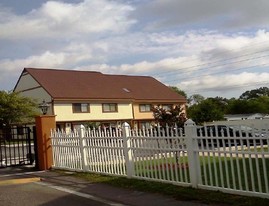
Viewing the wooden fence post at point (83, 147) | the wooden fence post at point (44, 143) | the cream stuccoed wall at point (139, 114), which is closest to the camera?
the wooden fence post at point (83, 147)

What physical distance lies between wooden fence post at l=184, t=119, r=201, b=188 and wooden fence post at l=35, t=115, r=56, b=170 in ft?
23.5

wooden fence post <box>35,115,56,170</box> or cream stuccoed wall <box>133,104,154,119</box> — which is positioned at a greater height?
cream stuccoed wall <box>133,104,154,119</box>

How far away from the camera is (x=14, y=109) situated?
44719mm

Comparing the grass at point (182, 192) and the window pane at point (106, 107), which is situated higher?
the window pane at point (106, 107)

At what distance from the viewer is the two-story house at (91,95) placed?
4638cm

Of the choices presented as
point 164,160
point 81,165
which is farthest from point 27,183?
point 164,160

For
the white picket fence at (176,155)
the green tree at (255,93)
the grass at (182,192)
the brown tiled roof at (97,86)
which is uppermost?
the green tree at (255,93)

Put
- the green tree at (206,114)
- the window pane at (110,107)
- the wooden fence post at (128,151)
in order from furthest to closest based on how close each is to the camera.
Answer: the green tree at (206,114), the window pane at (110,107), the wooden fence post at (128,151)

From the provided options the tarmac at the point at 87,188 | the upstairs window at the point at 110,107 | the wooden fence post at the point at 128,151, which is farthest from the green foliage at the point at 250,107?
the wooden fence post at the point at 128,151

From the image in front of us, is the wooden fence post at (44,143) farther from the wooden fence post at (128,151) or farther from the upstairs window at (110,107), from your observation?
the upstairs window at (110,107)

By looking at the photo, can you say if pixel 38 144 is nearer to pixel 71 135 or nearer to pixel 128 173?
pixel 71 135

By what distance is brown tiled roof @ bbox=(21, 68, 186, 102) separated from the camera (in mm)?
47438

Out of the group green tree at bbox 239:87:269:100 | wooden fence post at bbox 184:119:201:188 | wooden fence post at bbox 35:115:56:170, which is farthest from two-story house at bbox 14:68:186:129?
green tree at bbox 239:87:269:100

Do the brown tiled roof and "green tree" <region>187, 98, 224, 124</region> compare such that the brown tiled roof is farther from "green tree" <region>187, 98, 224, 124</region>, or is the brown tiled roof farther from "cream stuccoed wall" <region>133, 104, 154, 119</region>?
"green tree" <region>187, 98, 224, 124</region>
